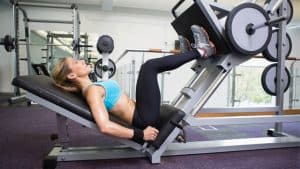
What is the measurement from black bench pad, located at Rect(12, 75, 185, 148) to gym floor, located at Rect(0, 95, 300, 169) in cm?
25

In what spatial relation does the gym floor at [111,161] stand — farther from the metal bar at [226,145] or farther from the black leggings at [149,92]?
the black leggings at [149,92]

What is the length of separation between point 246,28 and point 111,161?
129cm

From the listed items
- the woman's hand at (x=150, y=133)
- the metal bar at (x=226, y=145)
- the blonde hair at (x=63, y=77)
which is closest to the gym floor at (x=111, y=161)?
the metal bar at (x=226, y=145)

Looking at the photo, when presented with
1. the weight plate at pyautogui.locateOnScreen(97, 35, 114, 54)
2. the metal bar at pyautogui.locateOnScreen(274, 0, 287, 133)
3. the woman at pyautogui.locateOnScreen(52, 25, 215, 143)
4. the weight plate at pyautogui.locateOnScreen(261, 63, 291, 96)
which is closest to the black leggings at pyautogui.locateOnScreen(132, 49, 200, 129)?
the woman at pyautogui.locateOnScreen(52, 25, 215, 143)

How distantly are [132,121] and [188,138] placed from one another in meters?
0.91

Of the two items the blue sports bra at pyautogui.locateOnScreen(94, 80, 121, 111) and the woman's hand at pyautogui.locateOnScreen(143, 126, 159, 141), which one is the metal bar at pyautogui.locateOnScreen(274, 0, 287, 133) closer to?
the woman's hand at pyautogui.locateOnScreen(143, 126, 159, 141)

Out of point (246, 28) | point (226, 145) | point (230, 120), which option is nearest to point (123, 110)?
point (230, 120)

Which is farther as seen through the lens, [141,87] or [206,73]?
[206,73]

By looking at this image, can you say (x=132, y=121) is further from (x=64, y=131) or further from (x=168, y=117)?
(x=64, y=131)

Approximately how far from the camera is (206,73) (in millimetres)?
1794

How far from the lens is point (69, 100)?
140cm

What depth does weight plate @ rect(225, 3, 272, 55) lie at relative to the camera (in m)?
1.58

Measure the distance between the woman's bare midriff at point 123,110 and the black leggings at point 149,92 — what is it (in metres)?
0.03

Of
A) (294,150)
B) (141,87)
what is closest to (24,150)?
(141,87)
